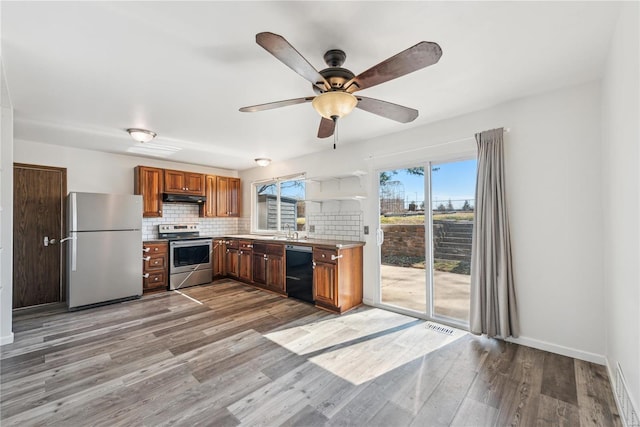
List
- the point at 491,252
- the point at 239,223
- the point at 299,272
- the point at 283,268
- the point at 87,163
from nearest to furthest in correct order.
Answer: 1. the point at 491,252
2. the point at 299,272
3. the point at 283,268
4. the point at 87,163
5. the point at 239,223

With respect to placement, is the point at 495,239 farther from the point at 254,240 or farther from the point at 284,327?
the point at 254,240

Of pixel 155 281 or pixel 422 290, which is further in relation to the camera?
pixel 155 281

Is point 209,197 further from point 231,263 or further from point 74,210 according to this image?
point 74,210

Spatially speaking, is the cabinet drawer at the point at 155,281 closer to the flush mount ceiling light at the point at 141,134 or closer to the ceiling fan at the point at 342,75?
the flush mount ceiling light at the point at 141,134

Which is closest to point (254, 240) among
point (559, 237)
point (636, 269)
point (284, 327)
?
point (284, 327)

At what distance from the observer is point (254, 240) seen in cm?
494

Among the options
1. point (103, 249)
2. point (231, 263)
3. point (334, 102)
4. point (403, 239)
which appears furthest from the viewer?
point (231, 263)

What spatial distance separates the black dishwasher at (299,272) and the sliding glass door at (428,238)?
105cm

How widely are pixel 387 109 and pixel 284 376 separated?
89.9 inches

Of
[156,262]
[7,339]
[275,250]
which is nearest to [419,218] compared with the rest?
[275,250]

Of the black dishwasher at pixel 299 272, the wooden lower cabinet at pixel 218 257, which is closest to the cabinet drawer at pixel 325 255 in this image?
the black dishwasher at pixel 299 272

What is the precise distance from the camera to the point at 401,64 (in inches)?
59.4

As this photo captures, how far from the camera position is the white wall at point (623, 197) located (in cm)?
147

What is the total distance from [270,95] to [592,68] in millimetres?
2671
